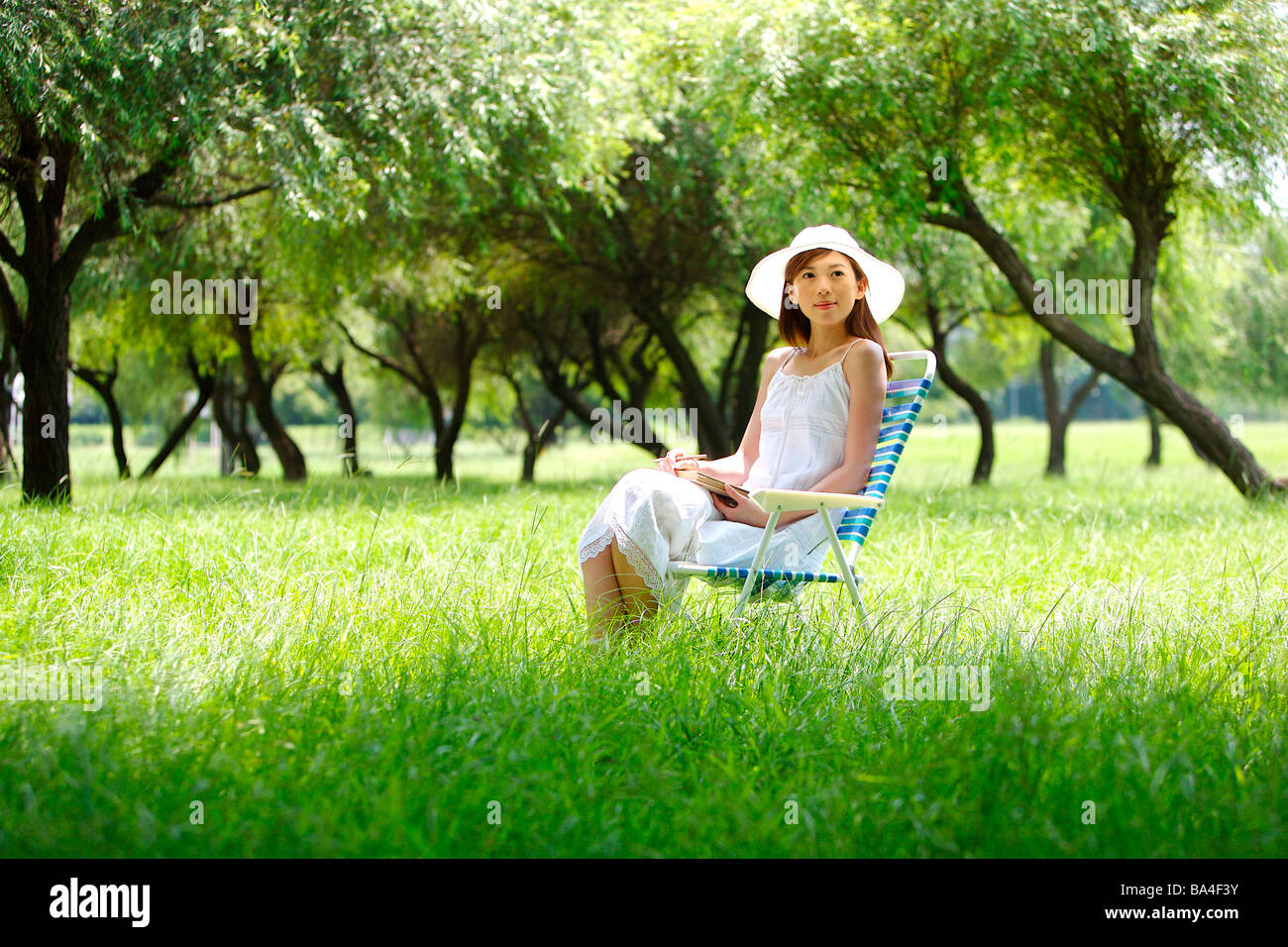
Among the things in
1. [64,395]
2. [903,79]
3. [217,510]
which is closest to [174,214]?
[64,395]

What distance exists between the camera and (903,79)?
9508mm

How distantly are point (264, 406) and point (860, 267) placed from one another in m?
13.9

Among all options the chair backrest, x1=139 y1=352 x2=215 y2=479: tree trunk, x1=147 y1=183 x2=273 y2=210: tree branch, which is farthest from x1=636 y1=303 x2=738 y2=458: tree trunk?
the chair backrest

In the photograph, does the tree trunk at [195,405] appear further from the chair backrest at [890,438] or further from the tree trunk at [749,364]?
the chair backrest at [890,438]

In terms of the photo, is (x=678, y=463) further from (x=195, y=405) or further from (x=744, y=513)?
(x=195, y=405)

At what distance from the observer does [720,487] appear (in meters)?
4.25

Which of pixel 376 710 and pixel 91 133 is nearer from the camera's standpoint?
pixel 376 710

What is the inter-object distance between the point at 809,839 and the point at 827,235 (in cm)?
254

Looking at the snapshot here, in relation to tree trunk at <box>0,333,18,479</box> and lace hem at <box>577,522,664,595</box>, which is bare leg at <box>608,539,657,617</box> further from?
tree trunk at <box>0,333,18,479</box>

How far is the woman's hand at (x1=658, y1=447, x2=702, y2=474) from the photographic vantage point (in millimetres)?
4324

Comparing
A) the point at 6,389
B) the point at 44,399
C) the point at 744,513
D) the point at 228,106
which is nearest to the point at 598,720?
the point at 744,513

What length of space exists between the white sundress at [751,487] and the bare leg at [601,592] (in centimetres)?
5

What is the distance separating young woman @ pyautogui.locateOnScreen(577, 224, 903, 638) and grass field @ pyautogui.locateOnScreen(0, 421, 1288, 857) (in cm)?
24

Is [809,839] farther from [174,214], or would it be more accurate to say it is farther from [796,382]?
[174,214]
